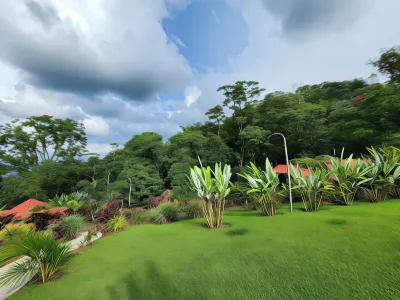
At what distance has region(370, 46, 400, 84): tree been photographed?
33.9 feet

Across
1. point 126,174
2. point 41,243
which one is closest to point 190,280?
point 41,243

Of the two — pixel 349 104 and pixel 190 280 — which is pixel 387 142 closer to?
pixel 349 104

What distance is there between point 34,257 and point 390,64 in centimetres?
1632

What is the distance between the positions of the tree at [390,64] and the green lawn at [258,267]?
35.9 ft

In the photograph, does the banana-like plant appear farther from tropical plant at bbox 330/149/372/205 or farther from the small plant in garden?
the small plant in garden

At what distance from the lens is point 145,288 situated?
2691mm

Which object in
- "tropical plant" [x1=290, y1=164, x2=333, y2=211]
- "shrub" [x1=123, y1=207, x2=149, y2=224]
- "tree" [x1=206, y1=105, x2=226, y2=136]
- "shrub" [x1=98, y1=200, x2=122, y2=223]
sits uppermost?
"tree" [x1=206, y1=105, x2=226, y2=136]

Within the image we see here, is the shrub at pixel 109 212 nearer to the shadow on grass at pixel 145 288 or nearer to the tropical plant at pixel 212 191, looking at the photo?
the tropical plant at pixel 212 191

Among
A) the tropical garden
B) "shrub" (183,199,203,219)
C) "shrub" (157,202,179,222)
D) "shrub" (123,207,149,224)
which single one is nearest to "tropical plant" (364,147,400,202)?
the tropical garden

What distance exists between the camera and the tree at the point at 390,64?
407 inches

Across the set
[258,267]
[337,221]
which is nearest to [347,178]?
[337,221]

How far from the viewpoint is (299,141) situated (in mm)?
16469

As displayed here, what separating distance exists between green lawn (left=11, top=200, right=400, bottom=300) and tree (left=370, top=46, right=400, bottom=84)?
10927 mm

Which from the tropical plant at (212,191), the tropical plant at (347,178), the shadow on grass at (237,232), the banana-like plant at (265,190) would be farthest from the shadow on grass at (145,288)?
the tropical plant at (347,178)
